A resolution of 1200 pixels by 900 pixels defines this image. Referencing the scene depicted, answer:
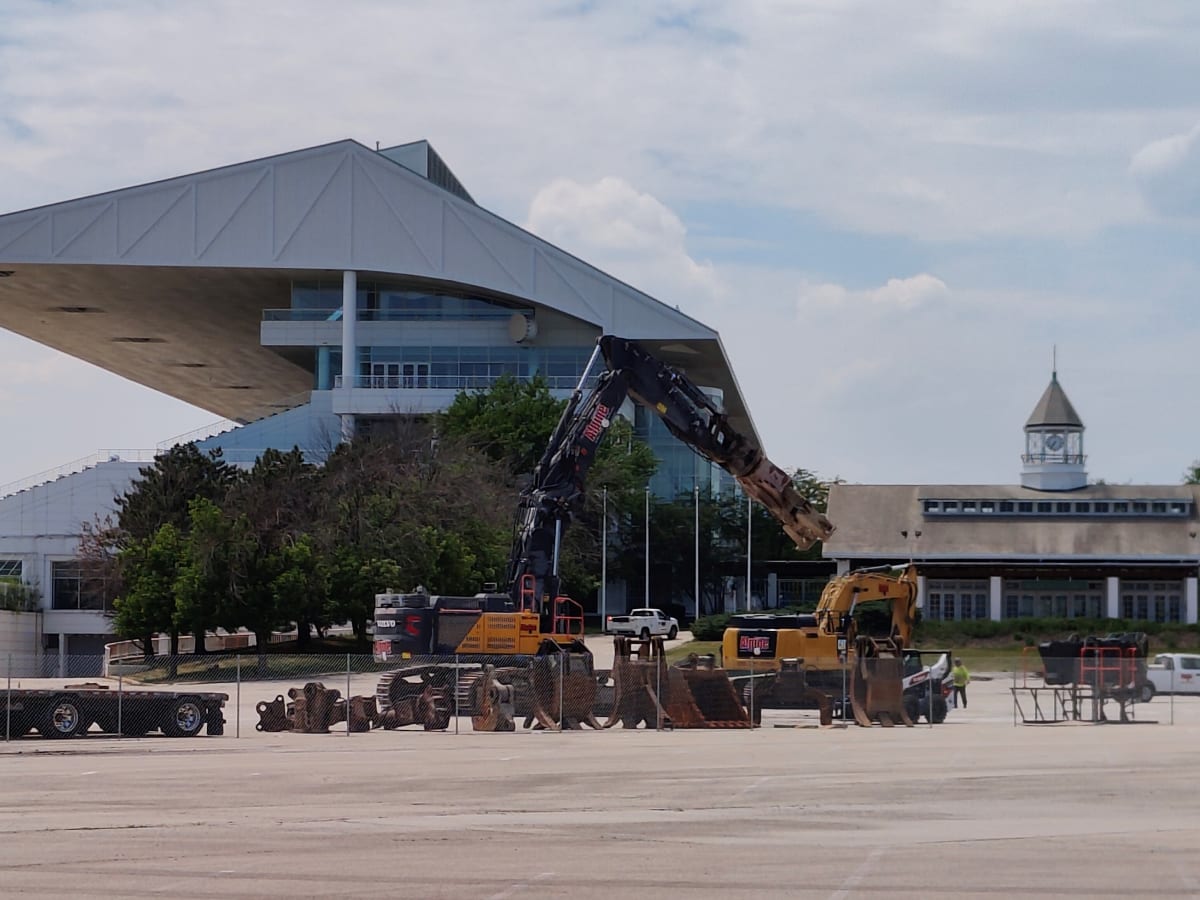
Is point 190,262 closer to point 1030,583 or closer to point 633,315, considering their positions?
point 633,315

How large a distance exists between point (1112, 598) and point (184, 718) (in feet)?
182

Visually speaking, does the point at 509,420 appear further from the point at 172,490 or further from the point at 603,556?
the point at 172,490

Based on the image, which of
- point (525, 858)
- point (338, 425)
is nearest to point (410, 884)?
point (525, 858)

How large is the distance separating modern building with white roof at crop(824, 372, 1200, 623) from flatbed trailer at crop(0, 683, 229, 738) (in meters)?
49.3

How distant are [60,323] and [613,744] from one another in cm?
8975

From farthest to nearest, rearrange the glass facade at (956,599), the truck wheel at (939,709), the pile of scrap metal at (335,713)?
1. the glass facade at (956,599)
2. the truck wheel at (939,709)
3. the pile of scrap metal at (335,713)

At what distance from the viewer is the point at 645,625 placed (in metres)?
78.8

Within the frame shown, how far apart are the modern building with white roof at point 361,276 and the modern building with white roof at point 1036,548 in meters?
15.1

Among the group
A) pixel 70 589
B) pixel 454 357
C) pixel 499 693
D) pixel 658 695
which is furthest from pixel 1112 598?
pixel 499 693

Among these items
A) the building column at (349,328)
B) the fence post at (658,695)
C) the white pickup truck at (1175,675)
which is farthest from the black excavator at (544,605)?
the building column at (349,328)

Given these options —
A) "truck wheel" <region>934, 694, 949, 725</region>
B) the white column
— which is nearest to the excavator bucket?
"truck wheel" <region>934, 694, 949, 725</region>

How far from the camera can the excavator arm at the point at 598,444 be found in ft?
138

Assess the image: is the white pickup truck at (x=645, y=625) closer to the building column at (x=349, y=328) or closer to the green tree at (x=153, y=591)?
the building column at (x=349, y=328)

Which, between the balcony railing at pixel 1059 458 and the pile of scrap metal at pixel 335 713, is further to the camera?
the balcony railing at pixel 1059 458
